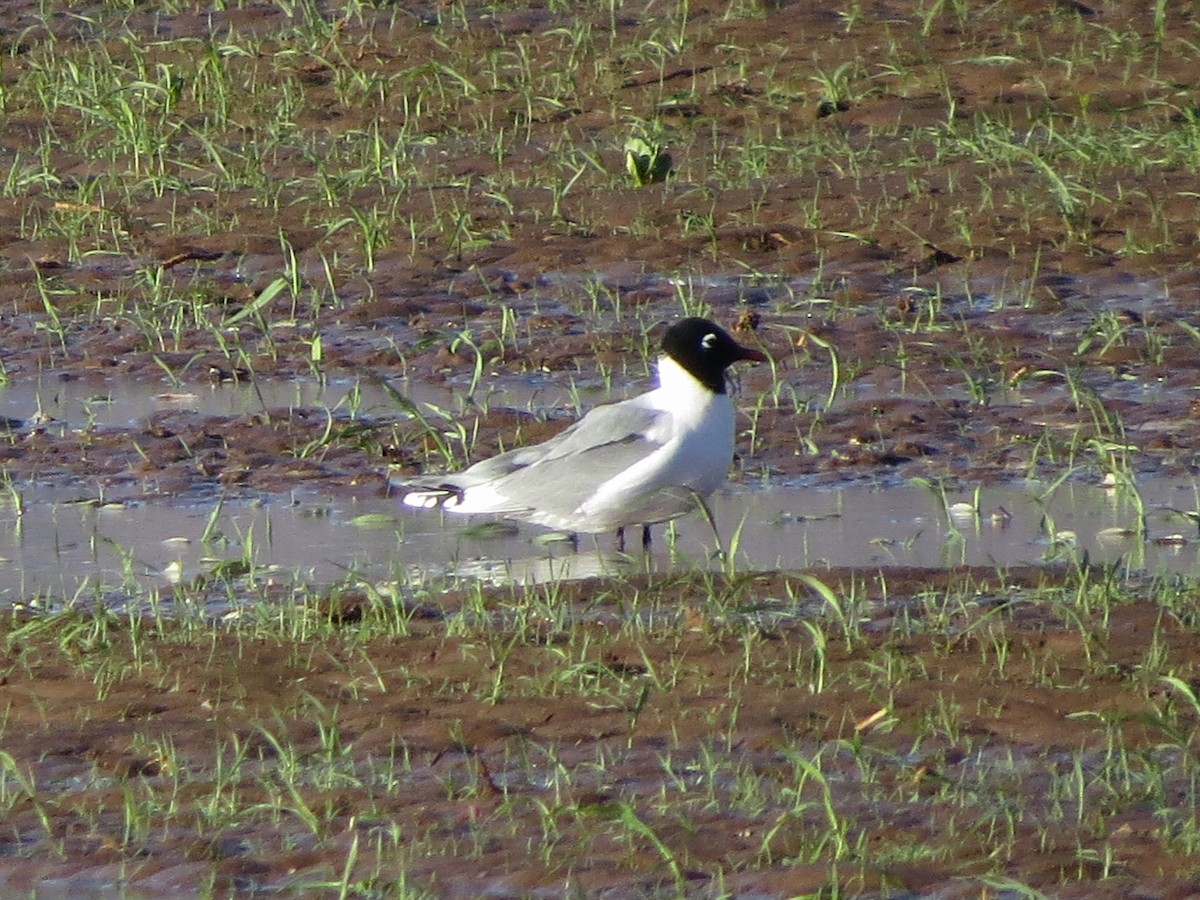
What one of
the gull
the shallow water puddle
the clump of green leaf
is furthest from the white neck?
the clump of green leaf

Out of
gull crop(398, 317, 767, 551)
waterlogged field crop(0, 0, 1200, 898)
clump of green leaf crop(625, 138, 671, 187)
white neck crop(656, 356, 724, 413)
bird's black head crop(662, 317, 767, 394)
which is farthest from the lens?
clump of green leaf crop(625, 138, 671, 187)

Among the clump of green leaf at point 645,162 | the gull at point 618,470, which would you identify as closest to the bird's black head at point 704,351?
A: the gull at point 618,470

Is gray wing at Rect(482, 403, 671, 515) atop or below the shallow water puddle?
atop

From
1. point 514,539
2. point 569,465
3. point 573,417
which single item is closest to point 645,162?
point 573,417

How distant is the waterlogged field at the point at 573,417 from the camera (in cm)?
497

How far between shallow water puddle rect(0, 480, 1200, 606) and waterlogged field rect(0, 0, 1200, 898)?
1.3 inches

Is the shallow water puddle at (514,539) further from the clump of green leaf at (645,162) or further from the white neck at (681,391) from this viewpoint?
the clump of green leaf at (645,162)

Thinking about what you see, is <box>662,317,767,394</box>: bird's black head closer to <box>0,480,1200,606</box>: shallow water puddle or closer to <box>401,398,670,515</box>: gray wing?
<box>401,398,670,515</box>: gray wing

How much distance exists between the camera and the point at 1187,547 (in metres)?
7.17

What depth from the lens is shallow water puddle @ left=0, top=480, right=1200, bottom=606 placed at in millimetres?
7078

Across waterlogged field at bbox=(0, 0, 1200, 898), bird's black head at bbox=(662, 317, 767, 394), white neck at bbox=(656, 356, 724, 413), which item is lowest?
waterlogged field at bbox=(0, 0, 1200, 898)

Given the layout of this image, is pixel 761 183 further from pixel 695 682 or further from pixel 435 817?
pixel 435 817

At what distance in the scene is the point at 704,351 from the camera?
25.5ft

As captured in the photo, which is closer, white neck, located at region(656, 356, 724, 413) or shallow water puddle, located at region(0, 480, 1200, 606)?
shallow water puddle, located at region(0, 480, 1200, 606)
